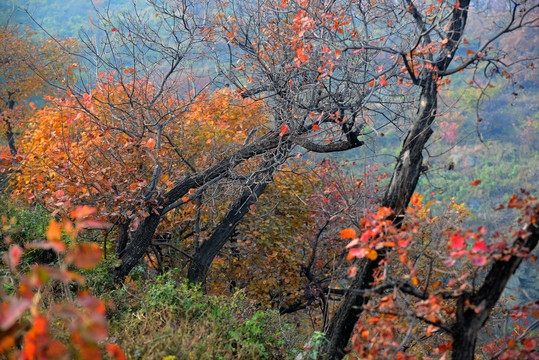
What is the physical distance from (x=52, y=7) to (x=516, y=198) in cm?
4997

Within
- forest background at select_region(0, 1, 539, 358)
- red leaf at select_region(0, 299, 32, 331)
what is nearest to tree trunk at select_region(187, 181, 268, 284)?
forest background at select_region(0, 1, 539, 358)

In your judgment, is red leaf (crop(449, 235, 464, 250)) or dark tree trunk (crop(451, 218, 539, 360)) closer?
red leaf (crop(449, 235, 464, 250))

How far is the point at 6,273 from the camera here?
14.3ft

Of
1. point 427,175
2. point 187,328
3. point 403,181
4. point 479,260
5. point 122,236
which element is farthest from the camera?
point 427,175

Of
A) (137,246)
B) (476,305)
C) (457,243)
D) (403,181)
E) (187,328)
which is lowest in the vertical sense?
(187,328)

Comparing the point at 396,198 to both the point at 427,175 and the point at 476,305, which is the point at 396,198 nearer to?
the point at 476,305

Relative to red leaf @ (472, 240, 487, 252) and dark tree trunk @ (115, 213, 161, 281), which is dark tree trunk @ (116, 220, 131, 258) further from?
red leaf @ (472, 240, 487, 252)

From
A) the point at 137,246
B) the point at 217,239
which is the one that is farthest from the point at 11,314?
the point at 217,239

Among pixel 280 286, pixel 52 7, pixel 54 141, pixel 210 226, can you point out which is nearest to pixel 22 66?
pixel 54 141

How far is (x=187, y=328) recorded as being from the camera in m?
3.49

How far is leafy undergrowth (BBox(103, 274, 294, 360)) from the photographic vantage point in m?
3.08

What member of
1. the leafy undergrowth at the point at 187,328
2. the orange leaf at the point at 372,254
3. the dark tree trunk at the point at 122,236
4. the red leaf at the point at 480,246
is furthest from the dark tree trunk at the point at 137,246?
the red leaf at the point at 480,246

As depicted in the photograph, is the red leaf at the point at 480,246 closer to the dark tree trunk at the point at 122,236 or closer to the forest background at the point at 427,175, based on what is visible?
the forest background at the point at 427,175

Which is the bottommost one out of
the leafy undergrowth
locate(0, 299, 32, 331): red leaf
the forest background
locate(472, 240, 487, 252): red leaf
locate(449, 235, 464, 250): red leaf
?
locate(0, 299, 32, 331): red leaf
